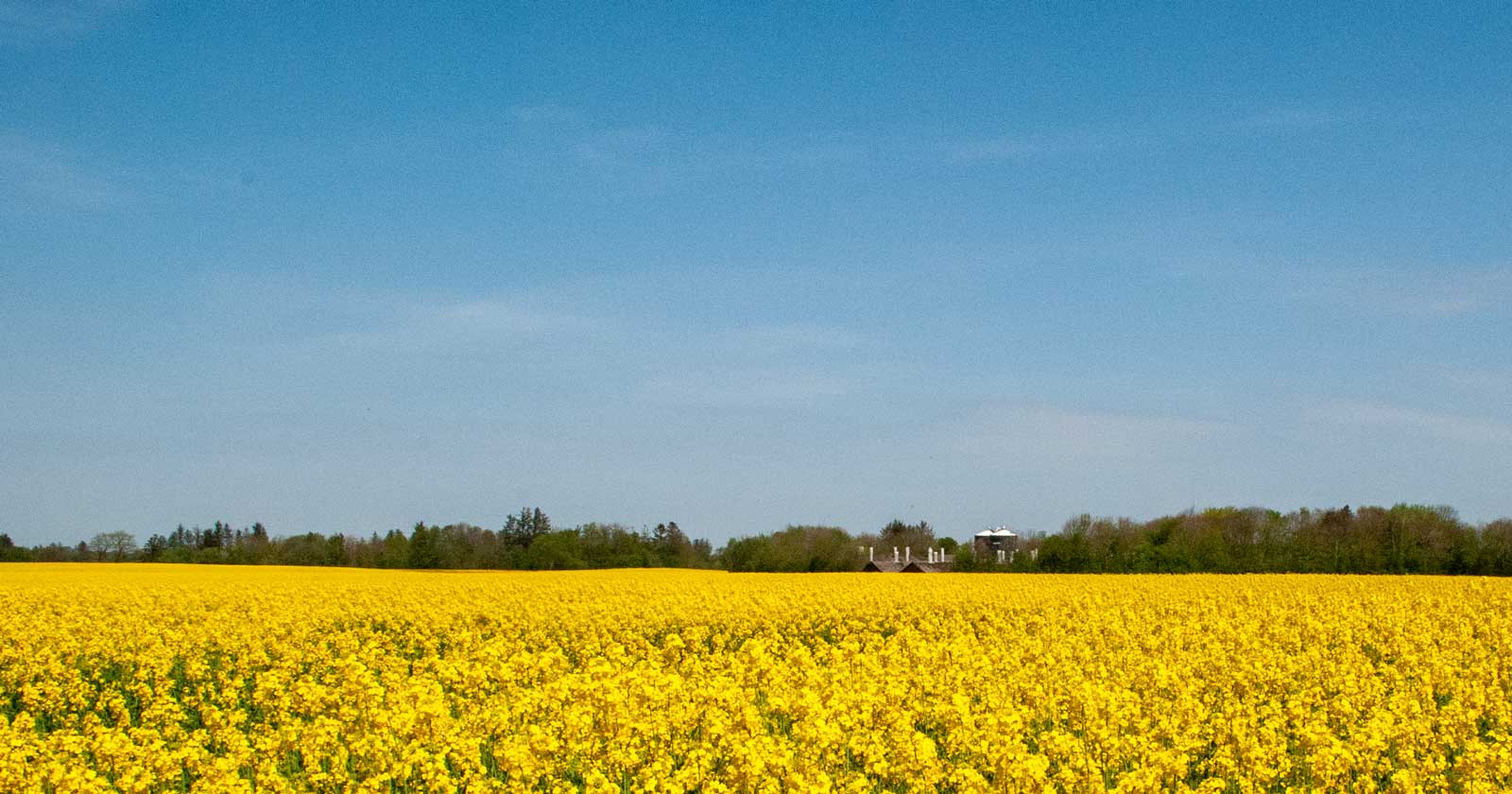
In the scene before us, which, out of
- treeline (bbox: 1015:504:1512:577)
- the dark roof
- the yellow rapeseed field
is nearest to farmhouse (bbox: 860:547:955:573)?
the dark roof

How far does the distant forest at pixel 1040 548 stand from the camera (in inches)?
2501

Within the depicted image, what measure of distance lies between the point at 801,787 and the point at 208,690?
38.5 feet

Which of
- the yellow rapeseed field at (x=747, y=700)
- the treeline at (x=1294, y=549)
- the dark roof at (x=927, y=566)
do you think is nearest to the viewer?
the yellow rapeseed field at (x=747, y=700)

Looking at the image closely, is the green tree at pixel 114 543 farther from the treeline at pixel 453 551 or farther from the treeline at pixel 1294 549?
the treeline at pixel 1294 549

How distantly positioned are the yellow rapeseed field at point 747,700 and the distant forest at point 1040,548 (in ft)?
131

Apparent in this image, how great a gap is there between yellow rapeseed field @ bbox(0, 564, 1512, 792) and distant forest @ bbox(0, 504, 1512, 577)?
3985 centimetres

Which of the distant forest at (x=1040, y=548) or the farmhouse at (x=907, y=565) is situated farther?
the farmhouse at (x=907, y=565)

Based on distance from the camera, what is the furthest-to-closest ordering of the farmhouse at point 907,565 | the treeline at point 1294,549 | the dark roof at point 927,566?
the farmhouse at point 907,565 < the dark roof at point 927,566 < the treeline at point 1294,549

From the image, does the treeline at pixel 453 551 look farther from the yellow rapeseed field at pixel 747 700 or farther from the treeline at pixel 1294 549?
the yellow rapeseed field at pixel 747 700

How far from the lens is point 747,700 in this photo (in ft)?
37.9

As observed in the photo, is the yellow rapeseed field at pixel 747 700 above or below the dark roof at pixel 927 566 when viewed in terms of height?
below

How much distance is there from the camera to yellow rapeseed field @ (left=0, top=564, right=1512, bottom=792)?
980 cm

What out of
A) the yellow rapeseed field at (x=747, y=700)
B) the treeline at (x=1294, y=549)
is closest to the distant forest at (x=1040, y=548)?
the treeline at (x=1294, y=549)

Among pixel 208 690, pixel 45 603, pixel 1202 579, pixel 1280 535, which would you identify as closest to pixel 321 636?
pixel 208 690
